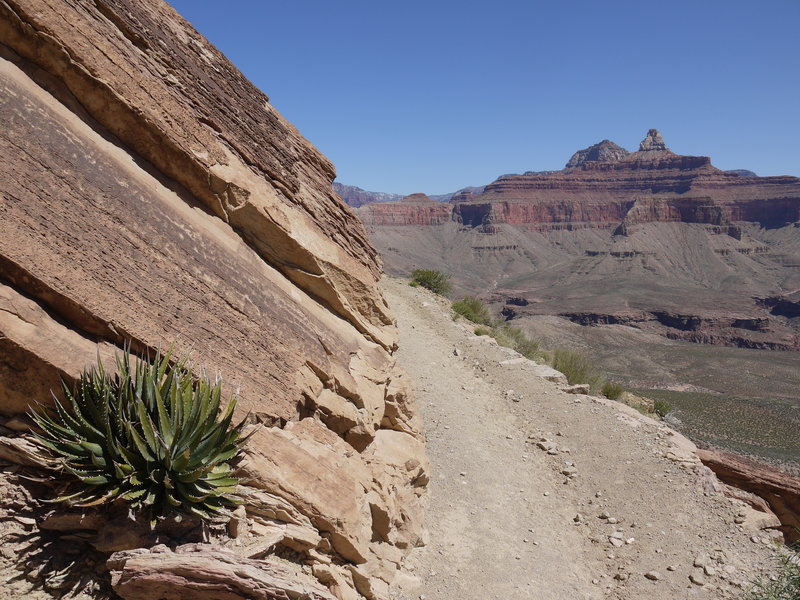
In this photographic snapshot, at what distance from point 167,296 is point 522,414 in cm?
969

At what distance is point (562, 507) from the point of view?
9312 mm

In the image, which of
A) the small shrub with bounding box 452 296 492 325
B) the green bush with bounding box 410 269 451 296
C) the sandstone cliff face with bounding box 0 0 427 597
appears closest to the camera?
the sandstone cliff face with bounding box 0 0 427 597

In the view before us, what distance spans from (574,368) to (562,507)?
34.1 ft

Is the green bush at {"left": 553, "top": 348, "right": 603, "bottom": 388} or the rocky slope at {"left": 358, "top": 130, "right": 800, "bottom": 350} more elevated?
the rocky slope at {"left": 358, "top": 130, "right": 800, "bottom": 350}

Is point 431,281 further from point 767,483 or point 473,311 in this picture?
point 767,483

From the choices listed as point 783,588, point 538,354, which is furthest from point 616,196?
point 783,588

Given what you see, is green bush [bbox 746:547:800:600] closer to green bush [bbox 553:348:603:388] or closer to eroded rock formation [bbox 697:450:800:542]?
eroded rock formation [bbox 697:450:800:542]

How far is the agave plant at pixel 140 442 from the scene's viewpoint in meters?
3.60

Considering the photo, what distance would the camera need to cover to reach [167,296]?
479 cm

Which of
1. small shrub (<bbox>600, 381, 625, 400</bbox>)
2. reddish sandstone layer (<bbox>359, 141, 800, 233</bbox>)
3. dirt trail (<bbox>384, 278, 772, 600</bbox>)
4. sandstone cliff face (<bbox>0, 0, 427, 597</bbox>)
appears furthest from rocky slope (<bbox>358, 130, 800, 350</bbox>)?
sandstone cliff face (<bbox>0, 0, 427, 597</bbox>)

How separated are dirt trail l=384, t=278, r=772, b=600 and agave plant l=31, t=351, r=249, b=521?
10.6 feet

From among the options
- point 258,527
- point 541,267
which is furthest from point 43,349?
point 541,267

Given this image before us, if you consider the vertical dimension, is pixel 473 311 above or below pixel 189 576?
above

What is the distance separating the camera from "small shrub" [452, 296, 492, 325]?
22156 mm
